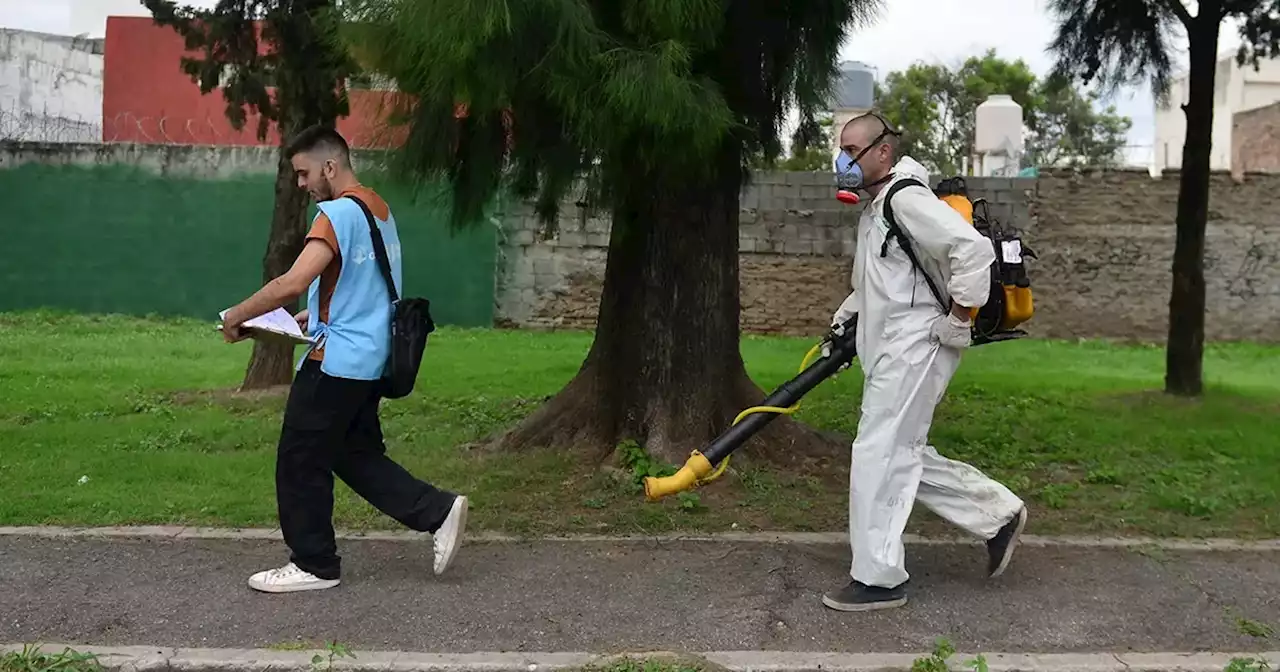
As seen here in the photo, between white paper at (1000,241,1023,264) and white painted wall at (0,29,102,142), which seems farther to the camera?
white painted wall at (0,29,102,142)

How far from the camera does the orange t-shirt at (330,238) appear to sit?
409cm

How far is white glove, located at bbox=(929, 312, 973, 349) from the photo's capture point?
397 cm

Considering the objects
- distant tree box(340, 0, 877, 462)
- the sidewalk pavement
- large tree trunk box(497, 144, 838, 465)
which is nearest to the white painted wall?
distant tree box(340, 0, 877, 462)

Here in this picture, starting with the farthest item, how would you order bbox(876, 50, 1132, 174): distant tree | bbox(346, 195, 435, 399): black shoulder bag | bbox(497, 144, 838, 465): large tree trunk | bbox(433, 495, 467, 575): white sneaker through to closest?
→ bbox(876, 50, 1132, 174): distant tree → bbox(497, 144, 838, 465): large tree trunk → bbox(433, 495, 467, 575): white sneaker → bbox(346, 195, 435, 399): black shoulder bag

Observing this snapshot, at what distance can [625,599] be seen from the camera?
13.9ft

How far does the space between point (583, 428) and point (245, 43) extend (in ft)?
13.8

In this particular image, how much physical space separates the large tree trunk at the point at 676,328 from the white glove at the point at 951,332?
72.7 inches

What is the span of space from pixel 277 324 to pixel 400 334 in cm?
43

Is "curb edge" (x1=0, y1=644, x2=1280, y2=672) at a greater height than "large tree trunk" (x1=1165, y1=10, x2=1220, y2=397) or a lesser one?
lesser

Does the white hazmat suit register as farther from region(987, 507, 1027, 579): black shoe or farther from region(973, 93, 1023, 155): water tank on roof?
region(973, 93, 1023, 155): water tank on roof

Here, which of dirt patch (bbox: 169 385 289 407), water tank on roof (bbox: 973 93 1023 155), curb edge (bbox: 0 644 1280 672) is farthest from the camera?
water tank on roof (bbox: 973 93 1023 155)

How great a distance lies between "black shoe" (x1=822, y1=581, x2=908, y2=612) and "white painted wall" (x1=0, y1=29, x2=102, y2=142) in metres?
17.0

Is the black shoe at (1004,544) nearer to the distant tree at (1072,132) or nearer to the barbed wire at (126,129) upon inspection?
the barbed wire at (126,129)

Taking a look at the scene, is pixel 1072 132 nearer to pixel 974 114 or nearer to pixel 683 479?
pixel 974 114
